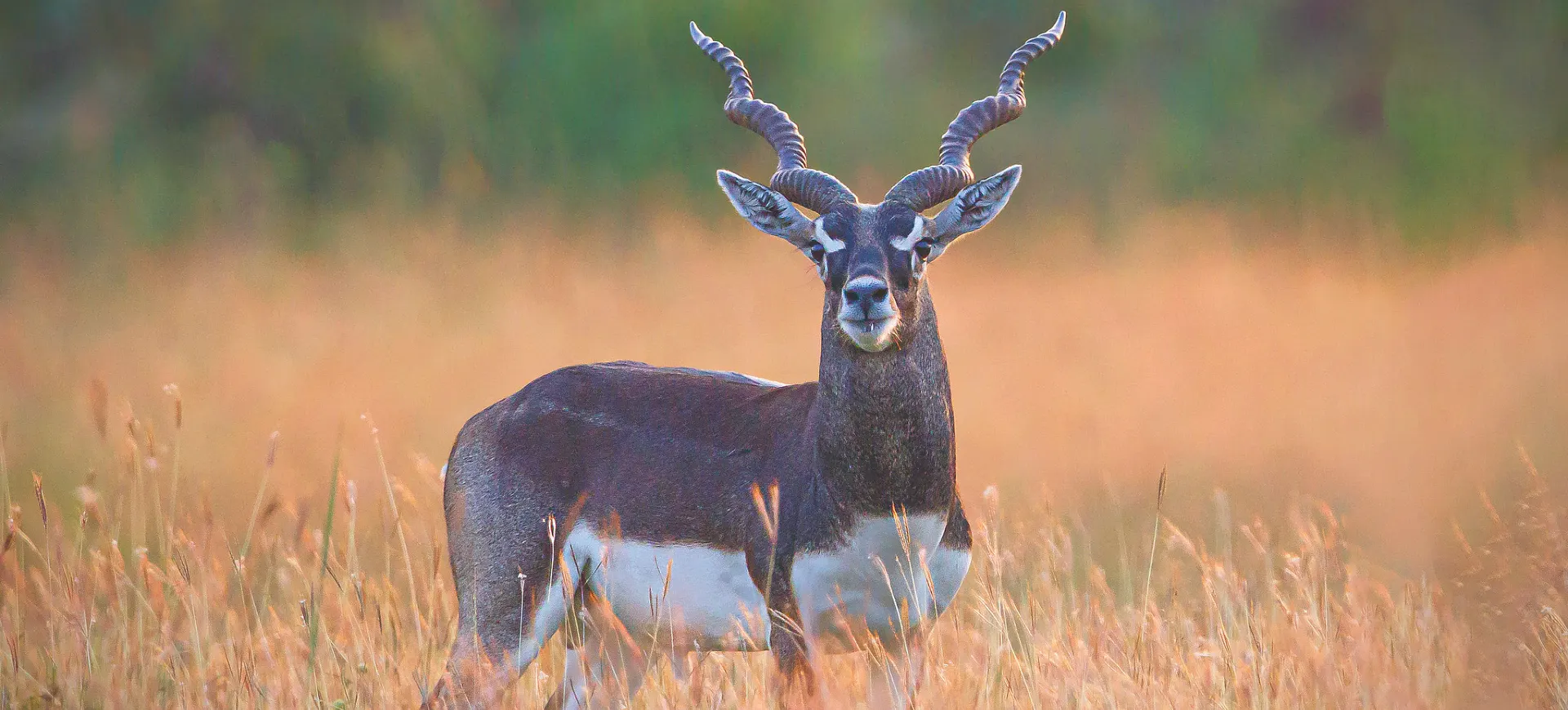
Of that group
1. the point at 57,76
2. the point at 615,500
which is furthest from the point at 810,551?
the point at 57,76

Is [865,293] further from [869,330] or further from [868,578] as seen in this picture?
[868,578]

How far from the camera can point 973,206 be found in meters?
5.78

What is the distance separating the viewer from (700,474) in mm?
5797

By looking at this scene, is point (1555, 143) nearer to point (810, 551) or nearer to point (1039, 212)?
point (1039, 212)

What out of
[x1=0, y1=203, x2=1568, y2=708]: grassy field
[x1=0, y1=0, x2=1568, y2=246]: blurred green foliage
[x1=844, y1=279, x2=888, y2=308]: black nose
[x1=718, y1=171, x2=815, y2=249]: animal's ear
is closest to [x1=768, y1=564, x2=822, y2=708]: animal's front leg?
[x1=0, y1=203, x2=1568, y2=708]: grassy field

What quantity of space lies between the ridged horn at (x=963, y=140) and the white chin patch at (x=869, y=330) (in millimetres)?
578

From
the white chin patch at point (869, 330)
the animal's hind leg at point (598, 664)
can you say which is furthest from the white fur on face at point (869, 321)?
the animal's hind leg at point (598, 664)

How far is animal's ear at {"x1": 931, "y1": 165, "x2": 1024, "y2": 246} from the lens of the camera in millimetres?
5676

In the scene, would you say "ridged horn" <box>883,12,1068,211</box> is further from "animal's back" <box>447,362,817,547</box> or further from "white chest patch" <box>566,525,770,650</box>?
"white chest patch" <box>566,525,770,650</box>

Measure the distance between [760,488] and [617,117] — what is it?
17.9 metres

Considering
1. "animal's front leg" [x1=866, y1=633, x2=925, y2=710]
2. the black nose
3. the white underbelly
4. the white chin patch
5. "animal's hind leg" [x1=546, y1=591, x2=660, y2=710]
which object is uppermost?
the black nose

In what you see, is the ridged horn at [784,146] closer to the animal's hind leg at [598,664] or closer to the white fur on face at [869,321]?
the white fur on face at [869,321]

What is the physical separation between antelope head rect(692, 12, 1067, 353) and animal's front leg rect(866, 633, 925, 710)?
1.04 meters

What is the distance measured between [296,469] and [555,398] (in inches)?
340
